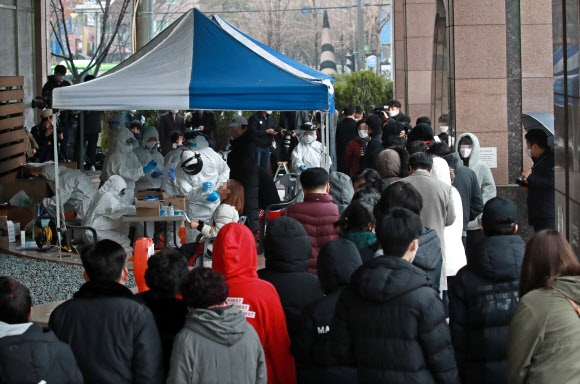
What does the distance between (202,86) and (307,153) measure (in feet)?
22.8

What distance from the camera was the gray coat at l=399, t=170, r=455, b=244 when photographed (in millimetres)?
8352

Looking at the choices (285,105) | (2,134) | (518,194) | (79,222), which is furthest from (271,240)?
(2,134)

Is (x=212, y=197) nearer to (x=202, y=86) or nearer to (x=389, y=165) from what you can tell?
(x=202, y=86)

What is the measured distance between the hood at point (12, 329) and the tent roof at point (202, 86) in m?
6.64

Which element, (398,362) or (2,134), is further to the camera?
(2,134)

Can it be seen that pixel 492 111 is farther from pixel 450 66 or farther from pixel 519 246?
pixel 519 246

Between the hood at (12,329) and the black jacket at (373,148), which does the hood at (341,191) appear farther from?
the hood at (12,329)

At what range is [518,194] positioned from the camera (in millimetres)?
15938

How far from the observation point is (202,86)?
1180cm

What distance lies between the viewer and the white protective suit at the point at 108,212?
43.2ft

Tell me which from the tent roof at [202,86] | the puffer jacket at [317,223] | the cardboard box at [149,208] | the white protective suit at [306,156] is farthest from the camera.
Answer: the white protective suit at [306,156]

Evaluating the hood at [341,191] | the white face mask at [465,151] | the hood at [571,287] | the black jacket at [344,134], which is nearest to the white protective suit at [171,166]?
the black jacket at [344,134]

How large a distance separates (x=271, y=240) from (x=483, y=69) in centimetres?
1064

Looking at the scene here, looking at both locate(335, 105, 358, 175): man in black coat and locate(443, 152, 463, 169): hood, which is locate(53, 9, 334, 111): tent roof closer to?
locate(443, 152, 463, 169): hood
